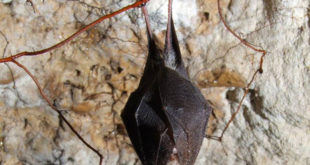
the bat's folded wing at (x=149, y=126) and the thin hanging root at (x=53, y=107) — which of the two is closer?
the thin hanging root at (x=53, y=107)

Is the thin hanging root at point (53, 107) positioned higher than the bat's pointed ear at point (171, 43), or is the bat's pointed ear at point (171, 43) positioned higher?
the bat's pointed ear at point (171, 43)

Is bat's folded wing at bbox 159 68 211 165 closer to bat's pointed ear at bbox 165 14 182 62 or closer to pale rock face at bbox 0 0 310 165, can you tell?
bat's pointed ear at bbox 165 14 182 62

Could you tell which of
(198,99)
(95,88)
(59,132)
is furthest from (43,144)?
(198,99)

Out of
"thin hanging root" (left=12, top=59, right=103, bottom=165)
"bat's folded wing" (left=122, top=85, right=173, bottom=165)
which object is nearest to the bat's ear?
"bat's folded wing" (left=122, top=85, right=173, bottom=165)

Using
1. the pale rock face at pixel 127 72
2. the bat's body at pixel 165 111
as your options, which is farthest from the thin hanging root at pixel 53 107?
the bat's body at pixel 165 111

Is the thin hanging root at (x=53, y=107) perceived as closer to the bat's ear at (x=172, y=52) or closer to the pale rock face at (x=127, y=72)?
the pale rock face at (x=127, y=72)

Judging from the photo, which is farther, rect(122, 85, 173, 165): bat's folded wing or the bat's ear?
rect(122, 85, 173, 165): bat's folded wing
